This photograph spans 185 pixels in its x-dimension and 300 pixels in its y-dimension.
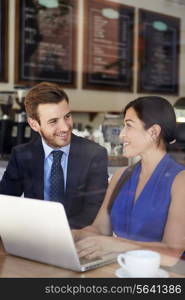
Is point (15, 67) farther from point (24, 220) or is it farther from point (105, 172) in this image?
point (24, 220)

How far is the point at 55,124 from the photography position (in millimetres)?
1598

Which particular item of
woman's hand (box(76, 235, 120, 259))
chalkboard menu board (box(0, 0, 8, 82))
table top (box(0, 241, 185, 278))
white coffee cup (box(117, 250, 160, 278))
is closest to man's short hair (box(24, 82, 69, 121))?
woman's hand (box(76, 235, 120, 259))

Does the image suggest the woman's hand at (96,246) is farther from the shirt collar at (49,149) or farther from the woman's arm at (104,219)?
the shirt collar at (49,149)

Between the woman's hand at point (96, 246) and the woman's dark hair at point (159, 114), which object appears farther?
the woman's dark hair at point (159, 114)

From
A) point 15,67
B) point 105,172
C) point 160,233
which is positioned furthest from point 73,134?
point 15,67

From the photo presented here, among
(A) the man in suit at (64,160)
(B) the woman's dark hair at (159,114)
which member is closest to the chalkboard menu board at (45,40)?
(A) the man in suit at (64,160)

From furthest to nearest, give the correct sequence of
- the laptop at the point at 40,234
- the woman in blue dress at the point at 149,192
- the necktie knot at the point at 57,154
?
the necktie knot at the point at 57,154 < the woman in blue dress at the point at 149,192 < the laptop at the point at 40,234

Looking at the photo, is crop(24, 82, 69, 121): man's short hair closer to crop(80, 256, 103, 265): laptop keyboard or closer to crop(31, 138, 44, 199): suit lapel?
crop(31, 138, 44, 199): suit lapel

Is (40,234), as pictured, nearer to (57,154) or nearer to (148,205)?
(148,205)

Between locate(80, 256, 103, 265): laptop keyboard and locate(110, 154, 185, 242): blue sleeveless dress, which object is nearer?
locate(80, 256, 103, 265): laptop keyboard

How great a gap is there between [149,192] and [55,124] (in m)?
0.37

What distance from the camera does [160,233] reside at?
1.39 m

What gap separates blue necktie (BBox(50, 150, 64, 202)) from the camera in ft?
5.35

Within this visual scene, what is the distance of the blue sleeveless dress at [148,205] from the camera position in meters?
1.40
